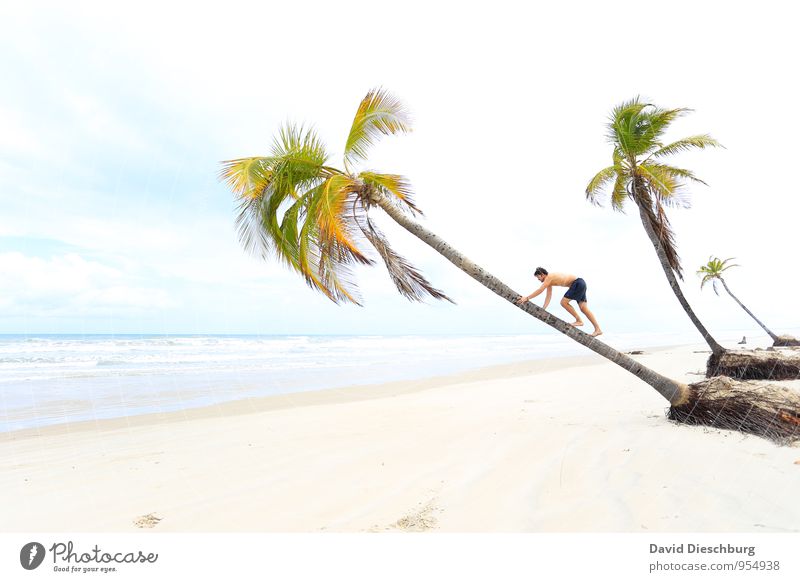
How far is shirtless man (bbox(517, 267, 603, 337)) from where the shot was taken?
257 inches

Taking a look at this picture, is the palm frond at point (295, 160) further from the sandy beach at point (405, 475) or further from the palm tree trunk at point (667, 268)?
the palm tree trunk at point (667, 268)

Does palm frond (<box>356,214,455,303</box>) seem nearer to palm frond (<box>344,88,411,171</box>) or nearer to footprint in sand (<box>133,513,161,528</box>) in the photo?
palm frond (<box>344,88,411,171</box>)

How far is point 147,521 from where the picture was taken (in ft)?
12.5

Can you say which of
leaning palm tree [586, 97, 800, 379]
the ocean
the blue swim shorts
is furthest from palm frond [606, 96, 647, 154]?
the ocean

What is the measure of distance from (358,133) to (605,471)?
558cm

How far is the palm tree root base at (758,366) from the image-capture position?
11484 mm

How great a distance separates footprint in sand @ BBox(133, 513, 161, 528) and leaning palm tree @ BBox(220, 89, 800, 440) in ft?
12.1

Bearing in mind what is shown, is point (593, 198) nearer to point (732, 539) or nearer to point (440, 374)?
point (440, 374)

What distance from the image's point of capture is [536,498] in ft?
12.9

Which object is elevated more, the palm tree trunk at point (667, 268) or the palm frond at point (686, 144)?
the palm frond at point (686, 144)

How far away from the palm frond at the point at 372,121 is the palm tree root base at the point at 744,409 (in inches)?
225

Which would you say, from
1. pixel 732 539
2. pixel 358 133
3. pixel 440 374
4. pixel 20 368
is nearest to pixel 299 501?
pixel 732 539

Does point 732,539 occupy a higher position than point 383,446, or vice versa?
point 732,539

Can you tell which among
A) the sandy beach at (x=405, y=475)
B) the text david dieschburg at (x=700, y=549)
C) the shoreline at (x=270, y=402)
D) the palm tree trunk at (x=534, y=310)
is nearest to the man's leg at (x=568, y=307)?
the palm tree trunk at (x=534, y=310)
